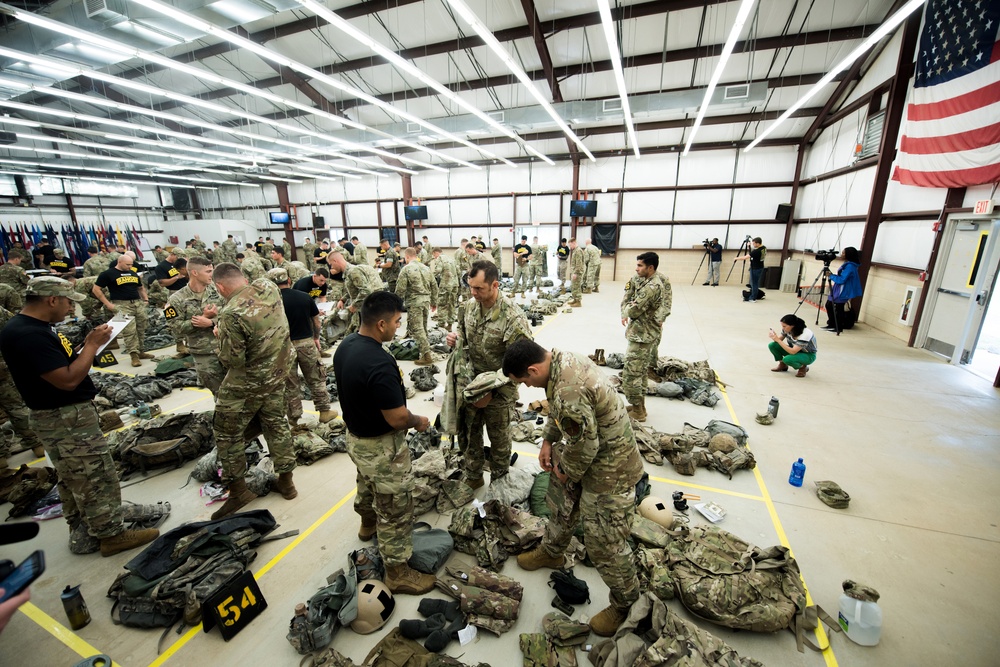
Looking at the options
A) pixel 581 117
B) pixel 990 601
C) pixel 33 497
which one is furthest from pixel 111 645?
pixel 581 117

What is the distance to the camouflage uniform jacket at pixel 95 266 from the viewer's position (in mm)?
8845

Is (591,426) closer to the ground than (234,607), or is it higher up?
higher up

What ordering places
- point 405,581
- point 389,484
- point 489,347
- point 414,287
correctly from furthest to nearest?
point 414,287 < point 489,347 < point 405,581 < point 389,484

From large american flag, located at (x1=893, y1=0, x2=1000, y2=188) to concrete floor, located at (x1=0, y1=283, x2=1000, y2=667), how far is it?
348cm

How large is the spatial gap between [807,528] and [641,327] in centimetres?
255

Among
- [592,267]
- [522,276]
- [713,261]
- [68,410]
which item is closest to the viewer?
[68,410]

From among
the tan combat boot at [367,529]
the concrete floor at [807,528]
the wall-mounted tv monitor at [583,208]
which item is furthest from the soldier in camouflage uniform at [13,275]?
the wall-mounted tv monitor at [583,208]

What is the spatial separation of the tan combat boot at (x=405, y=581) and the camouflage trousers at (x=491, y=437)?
1046 mm

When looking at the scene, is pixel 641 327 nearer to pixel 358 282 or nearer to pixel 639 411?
pixel 639 411

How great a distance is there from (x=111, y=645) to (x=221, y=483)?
1.50 m

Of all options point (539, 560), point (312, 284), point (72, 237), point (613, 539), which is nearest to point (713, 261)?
point (312, 284)

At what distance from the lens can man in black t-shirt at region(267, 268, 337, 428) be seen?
461cm

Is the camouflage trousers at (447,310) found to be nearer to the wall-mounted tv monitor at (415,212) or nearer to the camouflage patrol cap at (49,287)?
the camouflage patrol cap at (49,287)

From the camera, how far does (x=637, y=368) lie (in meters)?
4.91
